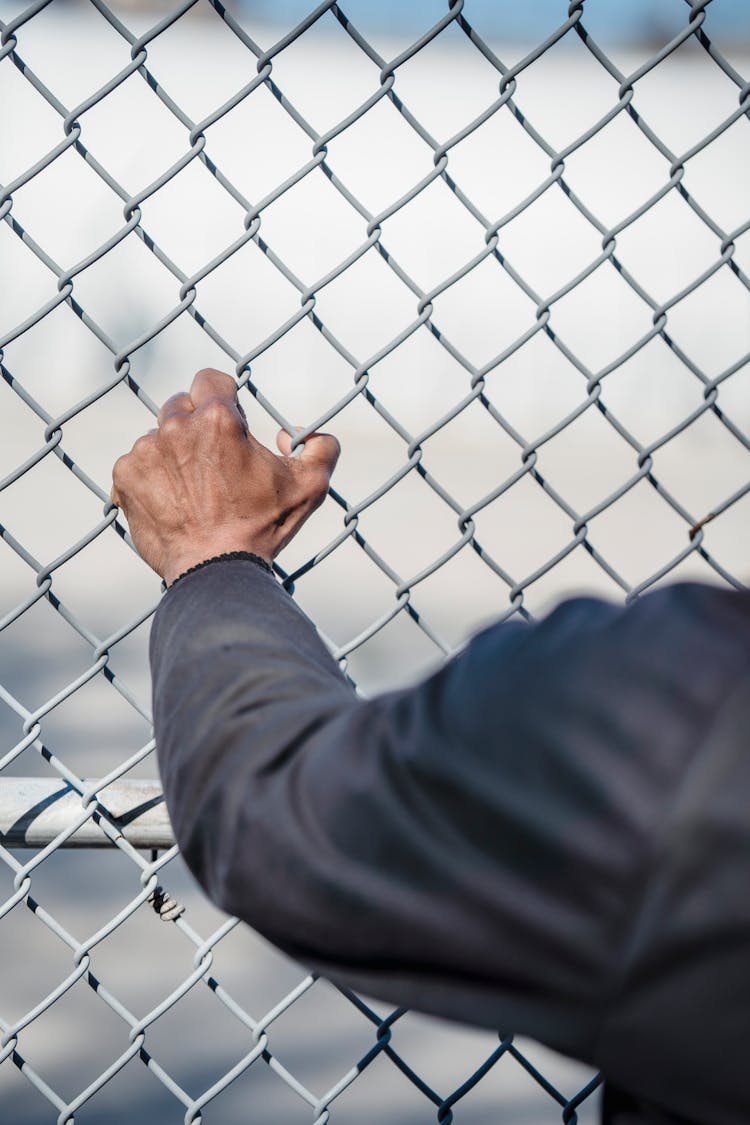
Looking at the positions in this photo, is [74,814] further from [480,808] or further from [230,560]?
[480,808]

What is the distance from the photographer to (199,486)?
1.18 metres

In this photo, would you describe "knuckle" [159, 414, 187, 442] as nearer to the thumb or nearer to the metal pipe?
the thumb

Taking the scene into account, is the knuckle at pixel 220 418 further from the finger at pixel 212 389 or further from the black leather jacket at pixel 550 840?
the black leather jacket at pixel 550 840

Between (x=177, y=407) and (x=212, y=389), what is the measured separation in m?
0.04

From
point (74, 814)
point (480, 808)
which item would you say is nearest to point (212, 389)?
point (74, 814)

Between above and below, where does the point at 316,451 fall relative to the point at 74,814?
above

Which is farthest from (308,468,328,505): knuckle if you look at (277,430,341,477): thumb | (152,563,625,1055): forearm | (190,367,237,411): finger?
(152,563,625,1055): forearm

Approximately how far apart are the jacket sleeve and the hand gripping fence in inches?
19.5

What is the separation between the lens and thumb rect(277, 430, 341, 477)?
51.1 inches

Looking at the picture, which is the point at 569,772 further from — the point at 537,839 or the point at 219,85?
the point at 219,85

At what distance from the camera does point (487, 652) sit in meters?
0.77

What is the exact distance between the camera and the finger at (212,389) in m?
1.21

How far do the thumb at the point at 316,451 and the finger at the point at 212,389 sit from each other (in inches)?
3.7

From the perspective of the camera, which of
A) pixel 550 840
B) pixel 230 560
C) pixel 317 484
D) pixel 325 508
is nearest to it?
pixel 550 840
